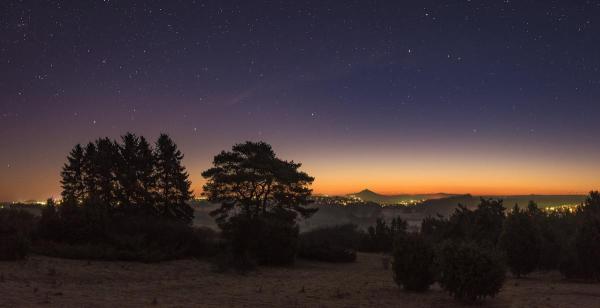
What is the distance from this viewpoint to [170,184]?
39688 millimetres

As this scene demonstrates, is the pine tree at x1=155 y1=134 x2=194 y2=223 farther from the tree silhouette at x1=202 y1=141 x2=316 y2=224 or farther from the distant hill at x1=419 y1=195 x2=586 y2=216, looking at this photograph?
the distant hill at x1=419 y1=195 x2=586 y2=216

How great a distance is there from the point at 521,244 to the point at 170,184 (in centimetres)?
2778

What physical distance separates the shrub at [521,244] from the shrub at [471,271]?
11.1 m

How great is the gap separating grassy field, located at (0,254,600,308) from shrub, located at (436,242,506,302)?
1.75 ft

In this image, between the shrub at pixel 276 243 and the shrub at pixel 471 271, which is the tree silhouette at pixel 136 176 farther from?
the shrub at pixel 471 271

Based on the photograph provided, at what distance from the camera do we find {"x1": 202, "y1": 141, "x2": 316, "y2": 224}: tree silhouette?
3803 centimetres

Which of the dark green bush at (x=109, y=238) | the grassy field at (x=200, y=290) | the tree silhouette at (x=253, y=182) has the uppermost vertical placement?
the tree silhouette at (x=253, y=182)

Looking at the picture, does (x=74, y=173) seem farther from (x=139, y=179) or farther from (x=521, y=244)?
(x=521, y=244)

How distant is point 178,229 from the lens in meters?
28.4

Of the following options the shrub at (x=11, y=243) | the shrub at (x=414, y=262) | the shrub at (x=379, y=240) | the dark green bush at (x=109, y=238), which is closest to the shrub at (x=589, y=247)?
the shrub at (x=414, y=262)

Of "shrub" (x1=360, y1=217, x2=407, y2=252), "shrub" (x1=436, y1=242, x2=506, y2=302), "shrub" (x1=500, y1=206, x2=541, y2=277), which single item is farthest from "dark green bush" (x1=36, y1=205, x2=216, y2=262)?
"shrub" (x1=360, y1=217, x2=407, y2=252)

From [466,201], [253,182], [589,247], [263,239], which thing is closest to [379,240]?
[253,182]

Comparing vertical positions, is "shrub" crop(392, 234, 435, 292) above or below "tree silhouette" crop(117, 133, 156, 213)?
Result: below

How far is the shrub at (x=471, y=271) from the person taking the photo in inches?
547
